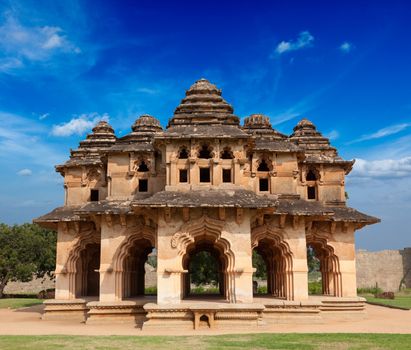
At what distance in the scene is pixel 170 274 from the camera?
57.5 feet

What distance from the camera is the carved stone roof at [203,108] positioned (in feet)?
67.8

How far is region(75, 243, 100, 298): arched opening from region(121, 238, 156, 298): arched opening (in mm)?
2069

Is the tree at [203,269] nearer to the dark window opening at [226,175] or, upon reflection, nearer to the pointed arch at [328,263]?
the pointed arch at [328,263]

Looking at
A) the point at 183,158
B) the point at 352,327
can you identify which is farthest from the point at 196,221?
the point at 352,327

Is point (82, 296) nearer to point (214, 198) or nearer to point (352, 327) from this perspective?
point (214, 198)

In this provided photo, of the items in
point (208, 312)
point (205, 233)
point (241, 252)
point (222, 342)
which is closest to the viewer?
point (222, 342)

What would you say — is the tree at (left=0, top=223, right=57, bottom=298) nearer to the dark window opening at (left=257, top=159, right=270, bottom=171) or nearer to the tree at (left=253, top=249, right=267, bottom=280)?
the tree at (left=253, top=249, right=267, bottom=280)

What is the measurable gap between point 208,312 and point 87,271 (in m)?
10.1

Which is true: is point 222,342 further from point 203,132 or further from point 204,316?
point 203,132

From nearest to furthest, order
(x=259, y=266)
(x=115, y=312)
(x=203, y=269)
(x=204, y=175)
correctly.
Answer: (x=115, y=312) → (x=204, y=175) → (x=203, y=269) → (x=259, y=266)

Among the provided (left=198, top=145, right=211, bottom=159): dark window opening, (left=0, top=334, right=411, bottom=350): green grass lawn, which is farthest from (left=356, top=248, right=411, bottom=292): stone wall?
(left=0, top=334, right=411, bottom=350): green grass lawn

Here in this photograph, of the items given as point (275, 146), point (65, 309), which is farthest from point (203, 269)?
point (275, 146)

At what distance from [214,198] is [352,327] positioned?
670 centimetres

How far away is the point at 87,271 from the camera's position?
25.1m
